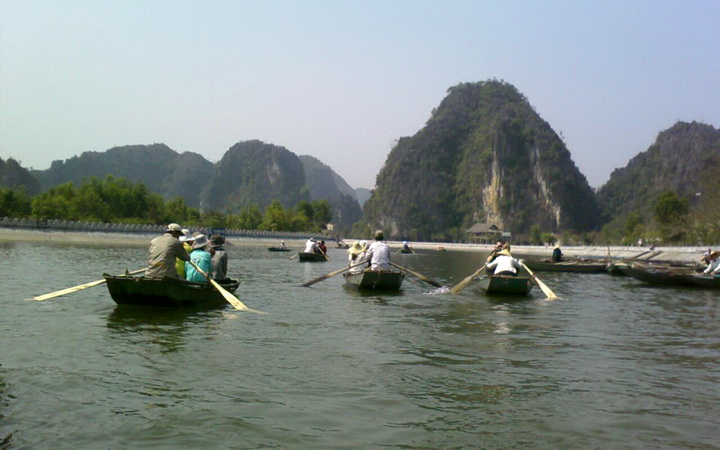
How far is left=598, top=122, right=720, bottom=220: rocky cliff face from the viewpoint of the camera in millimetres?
143750

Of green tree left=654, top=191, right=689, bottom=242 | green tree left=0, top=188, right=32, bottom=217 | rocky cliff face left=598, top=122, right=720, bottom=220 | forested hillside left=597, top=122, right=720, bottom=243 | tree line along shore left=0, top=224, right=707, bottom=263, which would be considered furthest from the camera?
rocky cliff face left=598, top=122, right=720, bottom=220

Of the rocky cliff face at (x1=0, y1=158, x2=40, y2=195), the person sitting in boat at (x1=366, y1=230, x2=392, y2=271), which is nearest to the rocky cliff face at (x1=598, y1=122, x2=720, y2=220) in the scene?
the person sitting in boat at (x1=366, y1=230, x2=392, y2=271)

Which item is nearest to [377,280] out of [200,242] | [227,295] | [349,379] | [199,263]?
[227,295]

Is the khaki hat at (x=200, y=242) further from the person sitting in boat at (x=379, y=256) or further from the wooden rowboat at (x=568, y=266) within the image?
the wooden rowboat at (x=568, y=266)

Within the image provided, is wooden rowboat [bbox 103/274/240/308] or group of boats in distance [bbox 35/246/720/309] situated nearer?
wooden rowboat [bbox 103/274/240/308]

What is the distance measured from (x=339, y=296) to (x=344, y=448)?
42.5 ft

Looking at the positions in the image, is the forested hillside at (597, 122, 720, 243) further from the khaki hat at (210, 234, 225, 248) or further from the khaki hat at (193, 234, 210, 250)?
the khaki hat at (193, 234, 210, 250)

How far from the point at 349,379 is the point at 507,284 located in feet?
38.6

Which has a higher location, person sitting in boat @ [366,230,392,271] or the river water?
person sitting in boat @ [366,230,392,271]

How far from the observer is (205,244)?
1449cm

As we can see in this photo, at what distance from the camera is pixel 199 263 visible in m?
14.1

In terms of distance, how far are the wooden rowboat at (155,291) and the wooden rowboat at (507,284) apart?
885cm

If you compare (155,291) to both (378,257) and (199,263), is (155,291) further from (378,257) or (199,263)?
(378,257)

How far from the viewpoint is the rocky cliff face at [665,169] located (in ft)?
472
